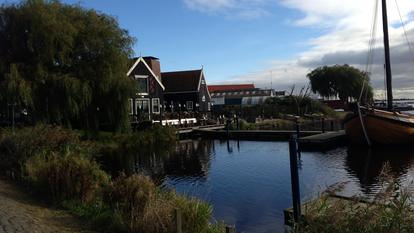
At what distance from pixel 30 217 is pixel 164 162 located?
63.0ft

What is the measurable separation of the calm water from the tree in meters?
61.6

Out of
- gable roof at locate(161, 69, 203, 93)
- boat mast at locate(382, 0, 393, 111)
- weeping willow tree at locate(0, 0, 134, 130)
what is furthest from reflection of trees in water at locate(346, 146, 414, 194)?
gable roof at locate(161, 69, 203, 93)

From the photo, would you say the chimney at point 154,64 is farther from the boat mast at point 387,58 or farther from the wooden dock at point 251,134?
the boat mast at point 387,58

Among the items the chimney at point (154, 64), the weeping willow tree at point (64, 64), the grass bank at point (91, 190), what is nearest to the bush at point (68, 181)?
the grass bank at point (91, 190)

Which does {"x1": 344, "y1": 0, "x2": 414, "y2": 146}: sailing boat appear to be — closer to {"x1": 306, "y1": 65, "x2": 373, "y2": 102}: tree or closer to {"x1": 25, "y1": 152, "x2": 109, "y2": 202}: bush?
{"x1": 25, "y1": 152, "x2": 109, "y2": 202}: bush

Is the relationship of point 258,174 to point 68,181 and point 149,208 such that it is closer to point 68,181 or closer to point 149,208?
point 68,181

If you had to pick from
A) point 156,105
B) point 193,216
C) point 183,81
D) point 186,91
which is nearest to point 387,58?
point 156,105

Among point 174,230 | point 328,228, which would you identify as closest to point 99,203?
point 174,230

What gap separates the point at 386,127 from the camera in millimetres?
31750

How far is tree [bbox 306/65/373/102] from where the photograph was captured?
94.2 m

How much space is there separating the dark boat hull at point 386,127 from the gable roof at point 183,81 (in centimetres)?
3472

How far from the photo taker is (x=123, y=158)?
97.8 ft

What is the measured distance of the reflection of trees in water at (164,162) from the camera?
79.8ft

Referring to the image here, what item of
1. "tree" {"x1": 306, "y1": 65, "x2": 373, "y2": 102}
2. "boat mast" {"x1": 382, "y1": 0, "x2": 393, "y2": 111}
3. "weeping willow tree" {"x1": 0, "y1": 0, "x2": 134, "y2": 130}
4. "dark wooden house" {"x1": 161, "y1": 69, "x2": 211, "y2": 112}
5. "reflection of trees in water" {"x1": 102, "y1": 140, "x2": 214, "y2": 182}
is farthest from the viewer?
"tree" {"x1": 306, "y1": 65, "x2": 373, "y2": 102}
